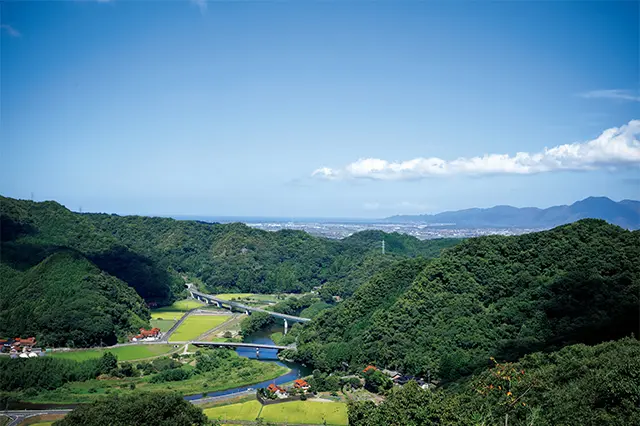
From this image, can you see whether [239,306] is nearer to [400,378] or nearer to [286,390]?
[286,390]

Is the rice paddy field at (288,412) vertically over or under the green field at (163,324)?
over

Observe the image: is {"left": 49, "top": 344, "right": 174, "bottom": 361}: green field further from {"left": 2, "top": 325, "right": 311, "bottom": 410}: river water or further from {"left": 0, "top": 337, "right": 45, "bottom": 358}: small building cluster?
{"left": 2, "top": 325, "right": 311, "bottom": 410}: river water

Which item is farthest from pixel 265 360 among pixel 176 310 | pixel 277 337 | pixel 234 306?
pixel 176 310

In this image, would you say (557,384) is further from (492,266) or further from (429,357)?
(492,266)

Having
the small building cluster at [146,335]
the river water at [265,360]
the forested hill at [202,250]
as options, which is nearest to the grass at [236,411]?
the river water at [265,360]

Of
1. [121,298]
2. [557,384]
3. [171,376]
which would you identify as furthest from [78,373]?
[557,384]

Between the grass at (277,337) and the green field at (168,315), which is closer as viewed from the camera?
the grass at (277,337)

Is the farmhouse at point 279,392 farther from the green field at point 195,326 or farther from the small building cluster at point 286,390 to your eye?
the green field at point 195,326

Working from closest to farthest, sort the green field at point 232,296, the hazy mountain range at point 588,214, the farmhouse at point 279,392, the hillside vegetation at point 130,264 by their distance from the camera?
1. the farmhouse at point 279,392
2. the hillside vegetation at point 130,264
3. the green field at point 232,296
4. the hazy mountain range at point 588,214
